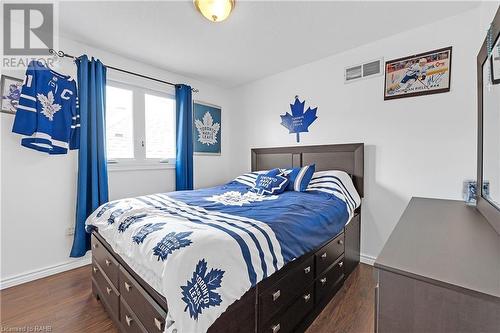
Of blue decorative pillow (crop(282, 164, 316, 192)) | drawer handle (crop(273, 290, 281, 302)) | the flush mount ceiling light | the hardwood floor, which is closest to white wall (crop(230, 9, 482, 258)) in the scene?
blue decorative pillow (crop(282, 164, 316, 192))

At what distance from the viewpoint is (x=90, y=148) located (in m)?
2.38

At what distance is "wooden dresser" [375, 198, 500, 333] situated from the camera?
22.1 inches

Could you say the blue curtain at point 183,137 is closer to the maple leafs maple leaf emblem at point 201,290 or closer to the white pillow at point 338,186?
the white pillow at point 338,186

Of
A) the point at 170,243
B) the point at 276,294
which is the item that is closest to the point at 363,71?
the point at 276,294

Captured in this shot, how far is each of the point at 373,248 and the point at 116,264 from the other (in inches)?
96.0

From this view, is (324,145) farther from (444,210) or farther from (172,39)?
(172,39)

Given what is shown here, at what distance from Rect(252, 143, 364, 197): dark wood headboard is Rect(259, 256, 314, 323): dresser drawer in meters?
1.34

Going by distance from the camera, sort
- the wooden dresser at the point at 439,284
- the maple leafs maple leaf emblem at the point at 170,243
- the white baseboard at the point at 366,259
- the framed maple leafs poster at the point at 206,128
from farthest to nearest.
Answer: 1. the framed maple leafs poster at the point at 206,128
2. the white baseboard at the point at 366,259
3. the maple leafs maple leaf emblem at the point at 170,243
4. the wooden dresser at the point at 439,284

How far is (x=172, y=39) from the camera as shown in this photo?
2.31 meters

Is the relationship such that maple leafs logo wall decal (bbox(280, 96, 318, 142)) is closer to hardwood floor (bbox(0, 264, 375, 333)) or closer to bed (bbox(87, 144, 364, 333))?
bed (bbox(87, 144, 364, 333))

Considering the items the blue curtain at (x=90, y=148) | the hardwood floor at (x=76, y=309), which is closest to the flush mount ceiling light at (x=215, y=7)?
the blue curtain at (x=90, y=148)

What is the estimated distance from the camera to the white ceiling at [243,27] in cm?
185

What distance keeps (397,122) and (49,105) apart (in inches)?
135

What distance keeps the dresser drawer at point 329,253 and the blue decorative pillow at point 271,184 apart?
74 cm
